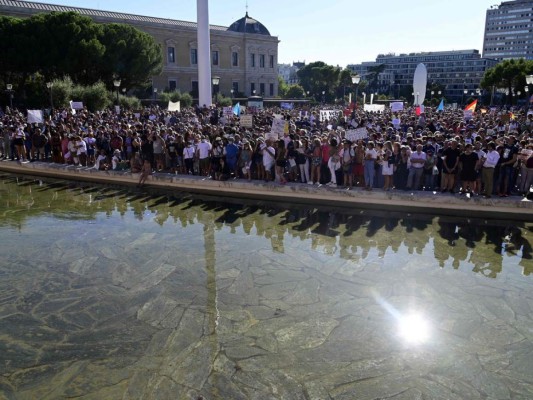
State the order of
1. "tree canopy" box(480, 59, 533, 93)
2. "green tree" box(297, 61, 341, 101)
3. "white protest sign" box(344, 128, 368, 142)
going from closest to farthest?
"white protest sign" box(344, 128, 368, 142) < "tree canopy" box(480, 59, 533, 93) < "green tree" box(297, 61, 341, 101)

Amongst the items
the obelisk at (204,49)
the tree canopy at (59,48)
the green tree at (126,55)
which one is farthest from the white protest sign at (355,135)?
the green tree at (126,55)

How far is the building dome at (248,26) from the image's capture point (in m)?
65.6

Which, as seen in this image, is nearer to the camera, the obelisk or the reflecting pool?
the reflecting pool

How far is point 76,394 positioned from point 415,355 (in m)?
3.58

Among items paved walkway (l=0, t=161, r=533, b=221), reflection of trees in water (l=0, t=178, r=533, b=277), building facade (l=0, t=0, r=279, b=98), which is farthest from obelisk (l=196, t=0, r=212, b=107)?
building facade (l=0, t=0, r=279, b=98)

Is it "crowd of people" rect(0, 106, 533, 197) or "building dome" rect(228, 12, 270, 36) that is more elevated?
"building dome" rect(228, 12, 270, 36)

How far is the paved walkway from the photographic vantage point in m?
9.96

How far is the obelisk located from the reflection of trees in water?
19769mm

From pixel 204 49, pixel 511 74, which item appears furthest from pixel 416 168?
pixel 511 74

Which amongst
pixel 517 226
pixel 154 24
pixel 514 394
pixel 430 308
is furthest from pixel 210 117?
pixel 154 24

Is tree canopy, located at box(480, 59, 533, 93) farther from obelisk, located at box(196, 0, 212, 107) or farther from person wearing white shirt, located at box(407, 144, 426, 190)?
Result: person wearing white shirt, located at box(407, 144, 426, 190)

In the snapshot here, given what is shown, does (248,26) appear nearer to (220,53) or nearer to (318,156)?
(220,53)

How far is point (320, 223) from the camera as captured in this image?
9836 mm

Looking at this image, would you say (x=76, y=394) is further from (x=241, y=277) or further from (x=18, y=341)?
(x=241, y=277)
